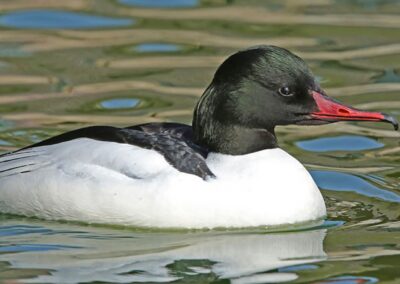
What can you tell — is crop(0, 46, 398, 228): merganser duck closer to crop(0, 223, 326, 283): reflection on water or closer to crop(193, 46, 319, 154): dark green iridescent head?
crop(193, 46, 319, 154): dark green iridescent head

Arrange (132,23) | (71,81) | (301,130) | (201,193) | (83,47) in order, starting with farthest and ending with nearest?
(132,23), (83,47), (71,81), (301,130), (201,193)

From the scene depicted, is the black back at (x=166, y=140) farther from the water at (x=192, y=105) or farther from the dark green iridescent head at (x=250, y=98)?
the water at (x=192, y=105)

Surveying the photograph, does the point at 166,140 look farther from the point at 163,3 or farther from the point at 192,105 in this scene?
the point at 163,3

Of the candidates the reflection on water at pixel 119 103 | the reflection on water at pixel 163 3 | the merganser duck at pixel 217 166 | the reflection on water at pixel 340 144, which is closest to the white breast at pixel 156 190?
the merganser duck at pixel 217 166

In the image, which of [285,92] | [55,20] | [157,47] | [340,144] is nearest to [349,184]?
[340,144]

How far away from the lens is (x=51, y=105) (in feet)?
42.5

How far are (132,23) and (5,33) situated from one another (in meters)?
1.54

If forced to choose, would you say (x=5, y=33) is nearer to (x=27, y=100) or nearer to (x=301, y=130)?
(x=27, y=100)

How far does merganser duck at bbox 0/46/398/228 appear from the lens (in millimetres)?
9375

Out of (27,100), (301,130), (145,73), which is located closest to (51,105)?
(27,100)

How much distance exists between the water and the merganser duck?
0.49 feet

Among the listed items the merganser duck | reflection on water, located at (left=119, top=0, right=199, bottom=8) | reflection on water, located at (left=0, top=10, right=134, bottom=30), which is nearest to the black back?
the merganser duck

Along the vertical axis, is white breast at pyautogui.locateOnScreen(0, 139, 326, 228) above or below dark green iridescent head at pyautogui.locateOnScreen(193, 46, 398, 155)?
below

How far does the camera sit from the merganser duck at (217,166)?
9375 millimetres
